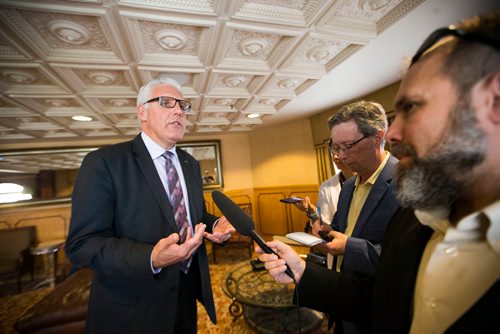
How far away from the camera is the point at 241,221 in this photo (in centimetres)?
91

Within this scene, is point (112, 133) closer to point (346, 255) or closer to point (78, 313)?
point (78, 313)

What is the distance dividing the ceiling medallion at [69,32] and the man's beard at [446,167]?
8.63ft

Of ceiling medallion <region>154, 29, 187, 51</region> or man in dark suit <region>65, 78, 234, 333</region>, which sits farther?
ceiling medallion <region>154, 29, 187, 51</region>

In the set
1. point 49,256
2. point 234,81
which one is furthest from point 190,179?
point 49,256

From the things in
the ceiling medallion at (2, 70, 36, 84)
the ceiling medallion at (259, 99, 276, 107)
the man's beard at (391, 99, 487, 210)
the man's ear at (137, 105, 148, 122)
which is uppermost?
the ceiling medallion at (259, 99, 276, 107)

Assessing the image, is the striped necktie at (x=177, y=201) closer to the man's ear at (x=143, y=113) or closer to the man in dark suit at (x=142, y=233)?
the man in dark suit at (x=142, y=233)

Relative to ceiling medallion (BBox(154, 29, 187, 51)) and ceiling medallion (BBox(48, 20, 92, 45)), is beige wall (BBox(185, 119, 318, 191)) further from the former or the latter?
ceiling medallion (BBox(48, 20, 92, 45))

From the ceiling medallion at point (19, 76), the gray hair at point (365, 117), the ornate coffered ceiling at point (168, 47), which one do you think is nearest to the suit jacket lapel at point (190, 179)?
the gray hair at point (365, 117)

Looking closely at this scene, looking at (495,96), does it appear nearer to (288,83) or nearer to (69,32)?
(69,32)

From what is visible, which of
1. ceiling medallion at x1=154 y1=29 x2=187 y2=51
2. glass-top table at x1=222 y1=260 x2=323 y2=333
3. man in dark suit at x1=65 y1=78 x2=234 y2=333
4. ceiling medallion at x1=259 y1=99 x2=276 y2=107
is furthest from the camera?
ceiling medallion at x1=259 y1=99 x2=276 y2=107

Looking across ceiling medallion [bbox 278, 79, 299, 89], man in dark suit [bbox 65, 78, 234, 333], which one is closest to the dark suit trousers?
man in dark suit [bbox 65, 78, 234, 333]

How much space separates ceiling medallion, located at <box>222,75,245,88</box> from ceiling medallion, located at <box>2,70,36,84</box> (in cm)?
238

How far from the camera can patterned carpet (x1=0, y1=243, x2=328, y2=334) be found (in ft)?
8.57

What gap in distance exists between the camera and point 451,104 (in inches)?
21.7
